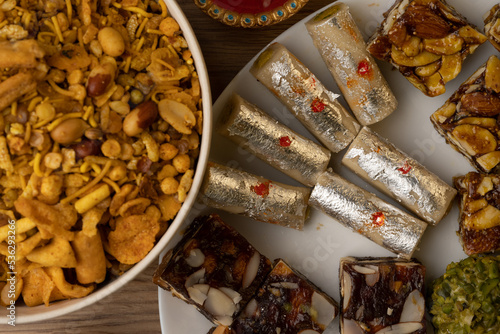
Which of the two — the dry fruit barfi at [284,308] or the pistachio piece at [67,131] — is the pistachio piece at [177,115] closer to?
the pistachio piece at [67,131]

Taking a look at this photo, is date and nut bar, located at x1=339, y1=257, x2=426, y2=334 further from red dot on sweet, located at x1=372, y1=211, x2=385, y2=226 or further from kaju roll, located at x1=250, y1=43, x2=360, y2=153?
kaju roll, located at x1=250, y1=43, x2=360, y2=153

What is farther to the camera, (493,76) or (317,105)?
(317,105)

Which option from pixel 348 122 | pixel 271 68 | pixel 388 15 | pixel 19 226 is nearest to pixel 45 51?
pixel 19 226

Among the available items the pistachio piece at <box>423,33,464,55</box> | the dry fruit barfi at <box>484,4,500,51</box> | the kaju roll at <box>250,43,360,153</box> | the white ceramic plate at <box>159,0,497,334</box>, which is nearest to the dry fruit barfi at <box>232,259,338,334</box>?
the white ceramic plate at <box>159,0,497,334</box>

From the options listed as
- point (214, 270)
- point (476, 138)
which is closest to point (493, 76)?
point (476, 138)

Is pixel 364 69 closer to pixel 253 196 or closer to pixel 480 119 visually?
pixel 480 119

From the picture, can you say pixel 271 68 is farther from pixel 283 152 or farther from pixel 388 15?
pixel 388 15

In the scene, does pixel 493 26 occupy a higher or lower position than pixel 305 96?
higher
